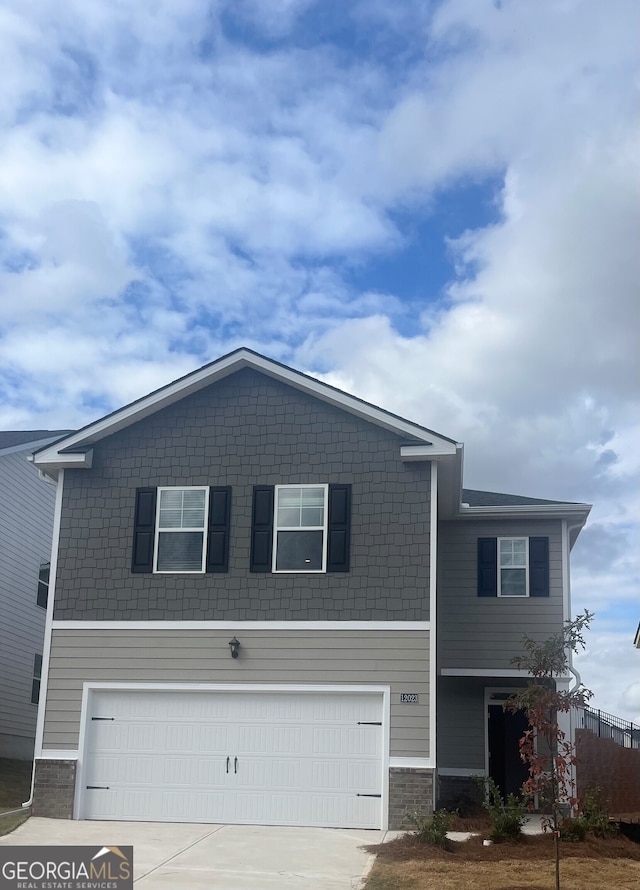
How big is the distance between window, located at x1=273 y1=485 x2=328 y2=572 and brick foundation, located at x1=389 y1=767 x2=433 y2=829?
10.8ft

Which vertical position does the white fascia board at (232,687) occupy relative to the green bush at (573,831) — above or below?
above

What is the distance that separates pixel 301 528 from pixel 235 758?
3.67 m

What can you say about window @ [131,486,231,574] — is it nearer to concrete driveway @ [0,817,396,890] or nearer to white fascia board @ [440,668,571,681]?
concrete driveway @ [0,817,396,890]

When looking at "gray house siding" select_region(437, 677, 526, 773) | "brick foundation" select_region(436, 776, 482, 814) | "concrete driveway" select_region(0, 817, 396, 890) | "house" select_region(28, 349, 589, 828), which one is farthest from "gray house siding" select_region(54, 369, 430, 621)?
"brick foundation" select_region(436, 776, 482, 814)

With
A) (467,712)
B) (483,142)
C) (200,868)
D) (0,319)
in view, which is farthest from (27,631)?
(483,142)

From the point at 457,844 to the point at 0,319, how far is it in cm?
1624

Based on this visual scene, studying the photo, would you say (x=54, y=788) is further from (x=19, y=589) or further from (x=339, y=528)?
(x=19, y=589)

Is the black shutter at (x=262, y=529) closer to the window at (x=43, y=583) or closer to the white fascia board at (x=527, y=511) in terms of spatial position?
the white fascia board at (x=527, y=511)

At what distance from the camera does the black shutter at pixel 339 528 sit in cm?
1595

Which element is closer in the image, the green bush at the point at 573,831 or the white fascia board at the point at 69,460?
the green bush at the point at 573,831

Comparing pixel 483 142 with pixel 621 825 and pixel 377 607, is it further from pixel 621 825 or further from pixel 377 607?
pixel 621 825

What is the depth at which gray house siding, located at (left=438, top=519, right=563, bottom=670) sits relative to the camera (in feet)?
63.2

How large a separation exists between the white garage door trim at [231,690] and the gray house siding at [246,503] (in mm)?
1043

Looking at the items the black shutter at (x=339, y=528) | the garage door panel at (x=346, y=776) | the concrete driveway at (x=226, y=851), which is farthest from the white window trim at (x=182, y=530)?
the concrete driveway at (x=226, y=851)
